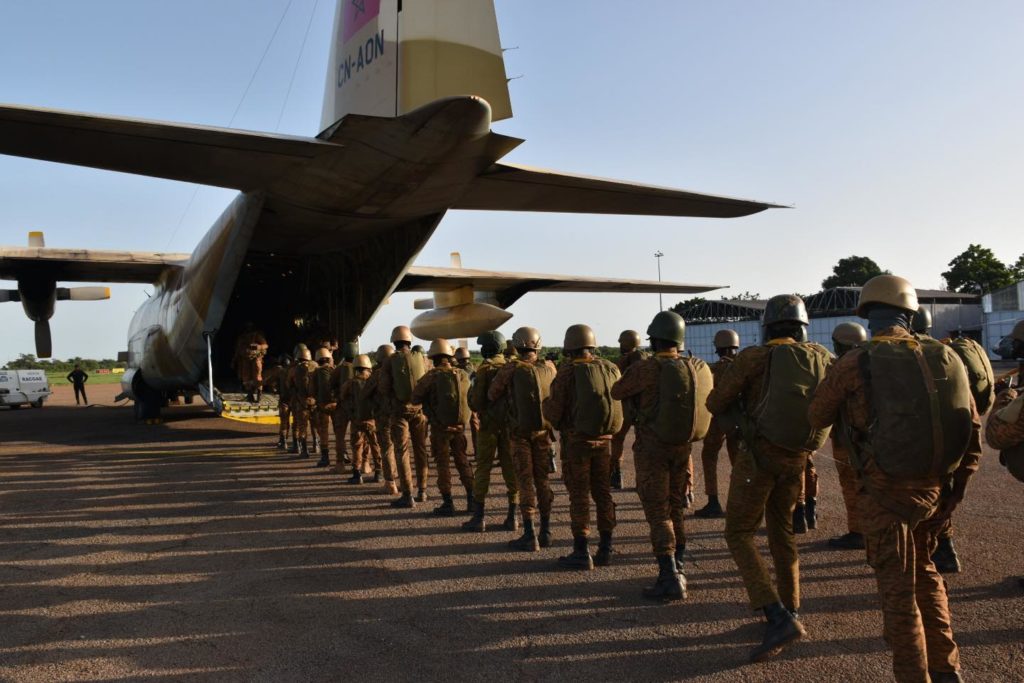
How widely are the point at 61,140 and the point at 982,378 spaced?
8.05m

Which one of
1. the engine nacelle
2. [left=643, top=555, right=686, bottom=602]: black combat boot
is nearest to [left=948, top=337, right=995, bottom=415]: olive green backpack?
[left=643, top=555, right=686, bottom=602]: black combat boot

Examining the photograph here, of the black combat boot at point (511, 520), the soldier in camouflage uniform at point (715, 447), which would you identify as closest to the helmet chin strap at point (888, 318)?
the soldier in camouflage uniform at point (715, 447)

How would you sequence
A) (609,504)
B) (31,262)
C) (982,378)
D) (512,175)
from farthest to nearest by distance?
(31,262) → (512,175) → (609,504) → (982,378)

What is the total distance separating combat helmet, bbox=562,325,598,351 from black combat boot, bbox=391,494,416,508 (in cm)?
296

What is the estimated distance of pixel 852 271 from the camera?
196 ft

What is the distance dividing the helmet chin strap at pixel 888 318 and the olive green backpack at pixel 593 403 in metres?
2.03

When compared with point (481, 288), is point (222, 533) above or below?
below

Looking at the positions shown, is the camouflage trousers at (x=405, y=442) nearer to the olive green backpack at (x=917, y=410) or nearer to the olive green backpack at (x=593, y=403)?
the olive green backpack at (x=593, y=403)

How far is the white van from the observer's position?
25250 mm

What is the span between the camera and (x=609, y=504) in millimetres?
5262

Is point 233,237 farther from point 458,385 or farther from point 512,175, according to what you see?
point 458,385

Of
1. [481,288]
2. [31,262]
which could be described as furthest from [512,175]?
[31,262]

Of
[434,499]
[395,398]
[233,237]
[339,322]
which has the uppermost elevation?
[233,237]

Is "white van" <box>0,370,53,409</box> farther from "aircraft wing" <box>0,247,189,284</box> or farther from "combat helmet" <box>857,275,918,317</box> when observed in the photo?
"combat helmet" <box>857,275,918,317</box>
